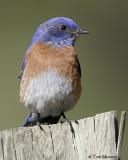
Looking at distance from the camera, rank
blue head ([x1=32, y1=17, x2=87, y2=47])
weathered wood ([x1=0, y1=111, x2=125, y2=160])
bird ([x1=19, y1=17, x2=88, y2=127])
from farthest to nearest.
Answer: blue head ([x1=32, y1=17, x2=87, y2=47]) < bird ([x1=19, y1=17, x2=88, y2=127]) < weathered wood ([x1=0, y1=111, x2=125, y2=160])

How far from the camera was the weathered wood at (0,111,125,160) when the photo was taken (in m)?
6.33

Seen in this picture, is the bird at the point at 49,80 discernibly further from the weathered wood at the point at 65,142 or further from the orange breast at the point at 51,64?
the weathered wood at the point at 65,142

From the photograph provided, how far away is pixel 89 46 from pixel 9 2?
1788 mm

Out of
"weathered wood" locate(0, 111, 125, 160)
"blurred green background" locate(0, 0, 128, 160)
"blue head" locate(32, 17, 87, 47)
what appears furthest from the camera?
"blurred green background" locate(0, 0, 128, 160)

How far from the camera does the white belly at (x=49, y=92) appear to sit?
8.27 m

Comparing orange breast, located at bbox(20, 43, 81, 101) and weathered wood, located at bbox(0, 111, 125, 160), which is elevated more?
orange breast, located at bbox(20, 43, 81, 101)

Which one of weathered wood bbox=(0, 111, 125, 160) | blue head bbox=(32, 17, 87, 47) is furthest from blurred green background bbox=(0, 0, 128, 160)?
weathered wood bbox=(0, 111, 125, 160)

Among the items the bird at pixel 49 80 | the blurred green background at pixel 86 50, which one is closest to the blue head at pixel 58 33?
the bird at pixel 49 80

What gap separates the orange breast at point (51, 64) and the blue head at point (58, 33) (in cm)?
24

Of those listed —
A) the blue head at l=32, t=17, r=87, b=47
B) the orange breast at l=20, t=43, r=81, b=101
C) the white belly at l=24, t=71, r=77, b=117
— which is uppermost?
the blue head at l=32, t=17, r=87, b=47

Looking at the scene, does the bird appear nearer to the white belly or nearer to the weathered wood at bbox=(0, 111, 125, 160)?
the white belly

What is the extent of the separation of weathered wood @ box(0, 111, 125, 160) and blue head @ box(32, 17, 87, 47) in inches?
93.0

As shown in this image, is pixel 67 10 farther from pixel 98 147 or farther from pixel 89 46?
pixel 98 147

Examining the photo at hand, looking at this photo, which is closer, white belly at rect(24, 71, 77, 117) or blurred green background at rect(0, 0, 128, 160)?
white belly at rect(24, 71, 77, 117)
